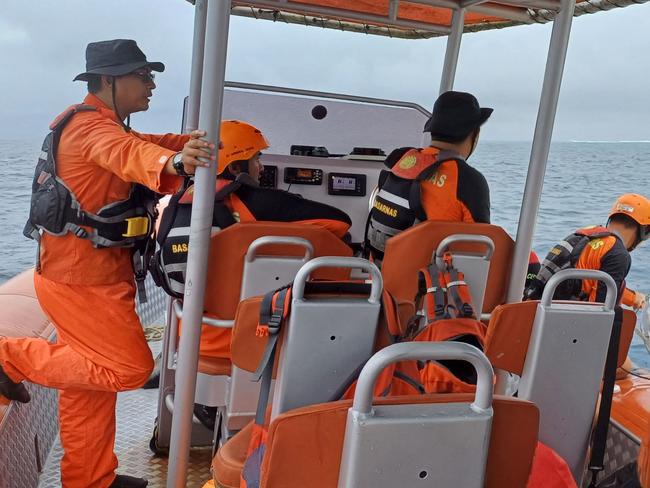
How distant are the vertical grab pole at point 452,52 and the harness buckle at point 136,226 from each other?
207 centimetres

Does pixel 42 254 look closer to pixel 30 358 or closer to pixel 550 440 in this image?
pixel 30 358

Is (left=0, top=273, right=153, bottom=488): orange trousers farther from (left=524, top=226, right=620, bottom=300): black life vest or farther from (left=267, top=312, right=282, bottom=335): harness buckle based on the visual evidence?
(left=524, top=226, right=620, bottom=300): black life vest

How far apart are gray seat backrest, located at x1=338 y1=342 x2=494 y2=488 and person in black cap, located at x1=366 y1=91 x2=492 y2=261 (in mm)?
1446

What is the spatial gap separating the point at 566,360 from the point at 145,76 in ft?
5.47

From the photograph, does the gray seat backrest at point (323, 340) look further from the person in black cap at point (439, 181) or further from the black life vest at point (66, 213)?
the person in black cap at point (439, 181)

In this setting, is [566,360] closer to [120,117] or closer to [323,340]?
[323,340]

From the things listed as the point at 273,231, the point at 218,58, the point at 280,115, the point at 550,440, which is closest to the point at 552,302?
the point at 550,440

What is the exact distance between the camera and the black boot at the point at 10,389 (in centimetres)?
203

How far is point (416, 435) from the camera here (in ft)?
3.35

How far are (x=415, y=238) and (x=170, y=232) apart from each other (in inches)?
34.2

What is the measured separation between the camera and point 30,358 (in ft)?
6.72

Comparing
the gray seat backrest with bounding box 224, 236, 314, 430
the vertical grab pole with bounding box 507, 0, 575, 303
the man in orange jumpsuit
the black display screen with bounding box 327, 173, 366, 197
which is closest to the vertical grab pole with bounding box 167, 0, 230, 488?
the gray seat backrest with bounding box 224, 236, 314, 430

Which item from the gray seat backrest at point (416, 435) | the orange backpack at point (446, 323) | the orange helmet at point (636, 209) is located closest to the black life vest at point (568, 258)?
the orange helmet at point (636, 209)

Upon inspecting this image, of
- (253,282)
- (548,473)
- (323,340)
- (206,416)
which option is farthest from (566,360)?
(206,416)
